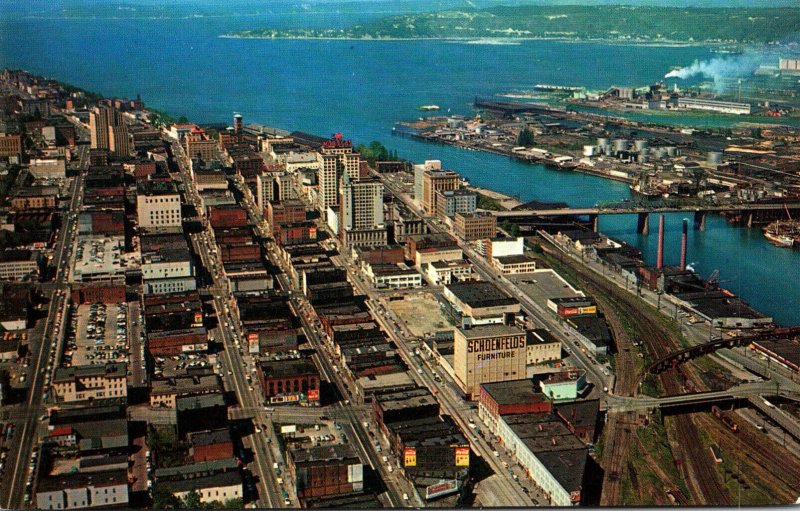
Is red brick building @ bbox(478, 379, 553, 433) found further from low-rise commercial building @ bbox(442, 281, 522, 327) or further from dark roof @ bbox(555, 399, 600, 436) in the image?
low-rise commercial building @ bbox(442, 281, 522, 327)

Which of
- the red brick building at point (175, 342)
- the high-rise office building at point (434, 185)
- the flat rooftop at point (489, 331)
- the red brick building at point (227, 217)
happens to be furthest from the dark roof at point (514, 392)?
the high-rise office building at point (434, 185)

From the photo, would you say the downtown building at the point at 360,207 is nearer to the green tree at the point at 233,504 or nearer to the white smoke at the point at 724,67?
the green tree at the point at 233,504

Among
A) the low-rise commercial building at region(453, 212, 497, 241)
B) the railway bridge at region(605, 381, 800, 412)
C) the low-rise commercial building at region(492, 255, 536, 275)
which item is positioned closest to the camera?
the railway bridge at region(605, 381, 800, 412)

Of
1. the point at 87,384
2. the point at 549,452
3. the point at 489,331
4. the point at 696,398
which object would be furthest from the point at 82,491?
the point at 696,398

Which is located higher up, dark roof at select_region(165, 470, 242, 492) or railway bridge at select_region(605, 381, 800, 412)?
dark roof at select_region(165, 470, 242, 492)

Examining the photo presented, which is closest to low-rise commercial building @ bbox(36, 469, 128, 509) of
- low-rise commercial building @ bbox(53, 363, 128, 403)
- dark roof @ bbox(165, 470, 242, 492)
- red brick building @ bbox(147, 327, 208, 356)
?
dark roof @ bbox(165, 470, 242, 492)

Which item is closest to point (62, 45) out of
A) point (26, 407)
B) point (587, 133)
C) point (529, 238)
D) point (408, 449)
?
point (587, 133)
